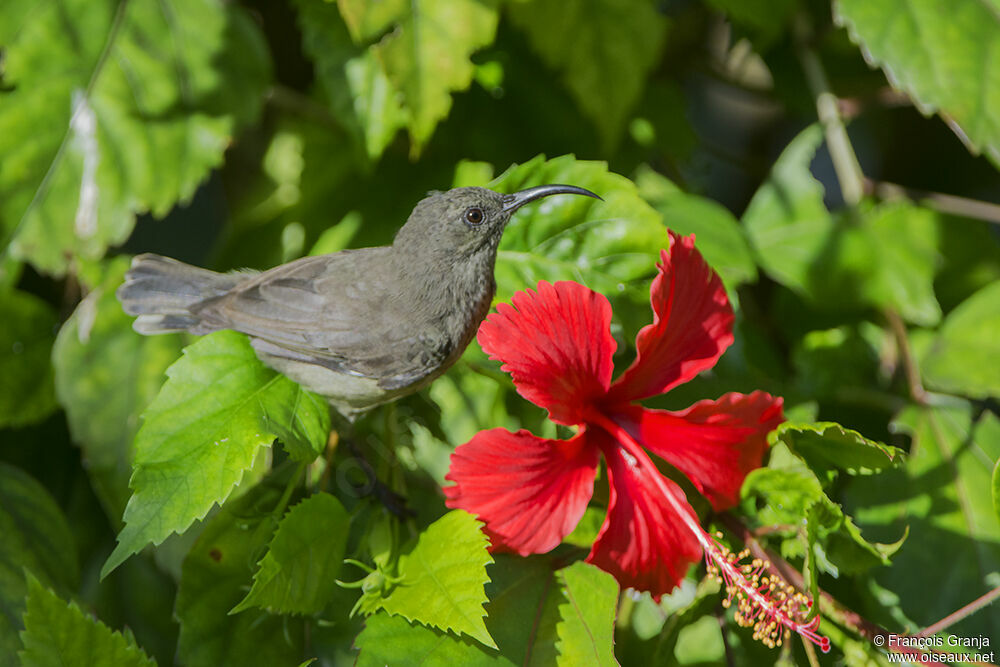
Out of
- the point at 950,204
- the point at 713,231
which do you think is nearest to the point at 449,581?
the point at 713,231

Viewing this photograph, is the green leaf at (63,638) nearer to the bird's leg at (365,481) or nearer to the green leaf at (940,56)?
the bird's leg at (365,481)

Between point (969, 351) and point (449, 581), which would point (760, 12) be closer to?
point (969, 351)

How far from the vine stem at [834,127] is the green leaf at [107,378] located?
1.46 metres

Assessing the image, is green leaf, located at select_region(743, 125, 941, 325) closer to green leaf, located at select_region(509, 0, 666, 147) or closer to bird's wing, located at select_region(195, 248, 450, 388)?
green leaf, located at select_region(509, 0, 666, 147)

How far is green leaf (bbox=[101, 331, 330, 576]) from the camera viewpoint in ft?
3.87

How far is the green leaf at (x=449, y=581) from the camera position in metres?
1.17

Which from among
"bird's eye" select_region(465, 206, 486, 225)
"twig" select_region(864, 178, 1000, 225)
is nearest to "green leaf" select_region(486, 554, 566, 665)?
"bird's eye" select_region(465, 206, 486, 225)

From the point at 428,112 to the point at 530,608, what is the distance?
856 mm

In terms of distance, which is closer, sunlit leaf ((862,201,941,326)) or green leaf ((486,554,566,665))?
green leaf ((486,554,566,665))

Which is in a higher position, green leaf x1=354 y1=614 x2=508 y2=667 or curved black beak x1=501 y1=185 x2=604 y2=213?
curved black beak x1=501 y1=185 x2=604 y2=213

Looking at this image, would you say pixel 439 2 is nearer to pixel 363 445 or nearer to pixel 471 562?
pixel 363 445

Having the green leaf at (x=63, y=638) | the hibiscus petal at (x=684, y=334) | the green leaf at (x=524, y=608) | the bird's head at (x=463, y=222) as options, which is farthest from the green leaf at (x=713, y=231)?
the green leaf at (x=63, y=638)

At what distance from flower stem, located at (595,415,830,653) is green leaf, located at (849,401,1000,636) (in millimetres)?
345

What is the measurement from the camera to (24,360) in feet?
5.97
